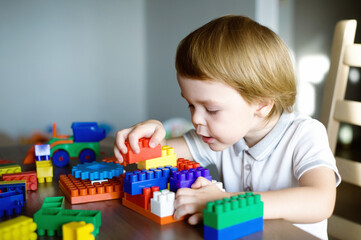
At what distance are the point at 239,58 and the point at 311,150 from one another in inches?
9.6

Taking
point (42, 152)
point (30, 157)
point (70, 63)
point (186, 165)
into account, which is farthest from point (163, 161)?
point (70, 63)

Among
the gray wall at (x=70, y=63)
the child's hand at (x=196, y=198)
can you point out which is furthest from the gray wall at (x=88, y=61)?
the child's hand at (x=196, y=198)

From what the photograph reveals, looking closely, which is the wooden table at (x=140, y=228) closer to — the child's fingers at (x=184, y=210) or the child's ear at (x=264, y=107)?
the child's fingers at (x=184, y=210)

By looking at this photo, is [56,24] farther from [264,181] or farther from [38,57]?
[264,181]

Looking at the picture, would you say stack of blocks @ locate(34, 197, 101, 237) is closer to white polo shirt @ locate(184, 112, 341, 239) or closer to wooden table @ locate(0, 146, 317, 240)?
wooden table @ locate(0, 146, 317, 240)

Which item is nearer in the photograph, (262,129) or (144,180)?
(144,180)

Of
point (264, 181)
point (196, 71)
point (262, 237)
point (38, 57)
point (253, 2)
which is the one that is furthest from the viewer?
point (38, 57)

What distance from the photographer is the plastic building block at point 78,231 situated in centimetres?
47

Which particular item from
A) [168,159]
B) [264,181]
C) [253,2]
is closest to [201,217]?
[168,159]

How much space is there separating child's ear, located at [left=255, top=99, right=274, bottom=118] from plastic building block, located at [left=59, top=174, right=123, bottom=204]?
329 millimetres

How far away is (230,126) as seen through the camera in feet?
2.49

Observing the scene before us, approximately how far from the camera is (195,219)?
0.54m

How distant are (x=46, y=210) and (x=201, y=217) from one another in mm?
223

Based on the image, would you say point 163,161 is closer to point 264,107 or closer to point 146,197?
point 146,197
